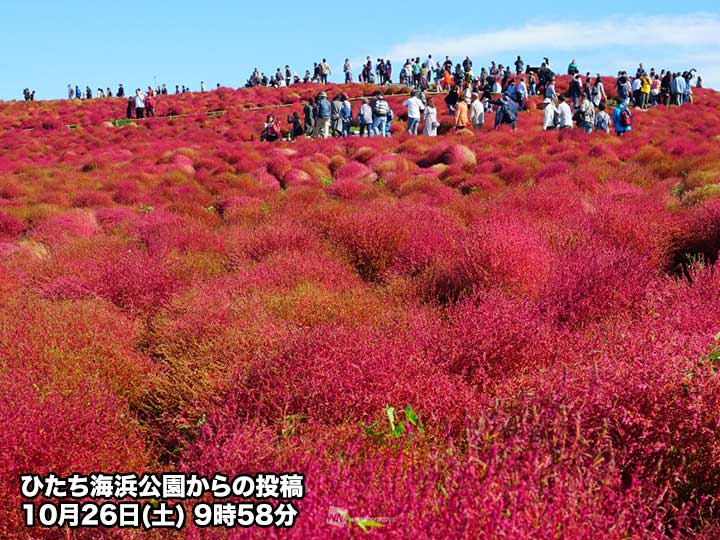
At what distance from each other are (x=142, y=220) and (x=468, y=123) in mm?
12609

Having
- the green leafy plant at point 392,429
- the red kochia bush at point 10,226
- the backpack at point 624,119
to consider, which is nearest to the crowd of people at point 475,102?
the backpack at point 624,119

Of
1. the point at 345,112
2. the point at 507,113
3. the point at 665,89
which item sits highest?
the point at 665,89

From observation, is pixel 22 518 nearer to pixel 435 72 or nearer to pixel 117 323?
pixel 117 323

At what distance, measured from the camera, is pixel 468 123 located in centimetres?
1948

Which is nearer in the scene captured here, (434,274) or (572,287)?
(572,287)

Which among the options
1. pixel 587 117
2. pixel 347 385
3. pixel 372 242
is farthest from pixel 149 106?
pixel 347 385

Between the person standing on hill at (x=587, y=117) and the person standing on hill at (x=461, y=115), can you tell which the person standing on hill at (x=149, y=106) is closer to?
the person standing on hill at (x=461, y=115)

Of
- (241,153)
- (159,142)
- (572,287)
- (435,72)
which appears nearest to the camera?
(572,287)

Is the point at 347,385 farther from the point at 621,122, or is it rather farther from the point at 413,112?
the point at 413,112

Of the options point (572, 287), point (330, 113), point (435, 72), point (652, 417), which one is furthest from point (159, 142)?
point (652, 417)

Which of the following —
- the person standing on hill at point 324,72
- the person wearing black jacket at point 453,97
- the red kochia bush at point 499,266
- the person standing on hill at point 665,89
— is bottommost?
the red kochia bush at point 499,266

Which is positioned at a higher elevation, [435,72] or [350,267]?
[435,72]

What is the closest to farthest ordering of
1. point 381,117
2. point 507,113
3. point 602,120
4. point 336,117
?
point 602,120 → point 507,113 → point 381,117 → point 336,117

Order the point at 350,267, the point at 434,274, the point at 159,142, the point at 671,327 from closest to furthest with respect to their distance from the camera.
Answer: the point at 671,327 < the point at 434,274 < the point at 350,267 < the point at 159,142
